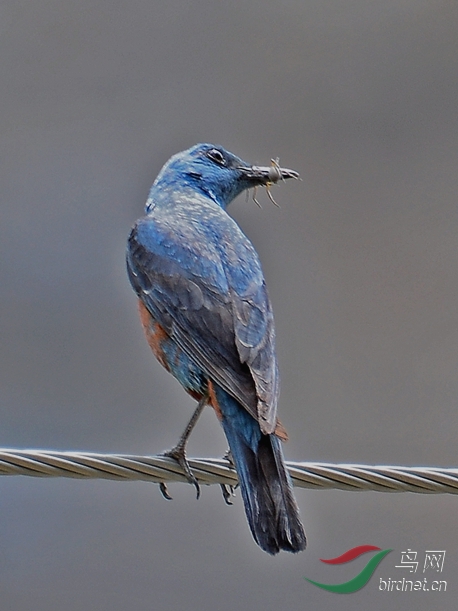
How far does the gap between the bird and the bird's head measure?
0.01m

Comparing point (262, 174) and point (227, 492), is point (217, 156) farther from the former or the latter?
point (227, 492)

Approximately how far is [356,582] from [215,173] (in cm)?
293

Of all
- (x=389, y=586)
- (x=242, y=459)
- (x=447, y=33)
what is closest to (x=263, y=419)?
(x=242, y=459)

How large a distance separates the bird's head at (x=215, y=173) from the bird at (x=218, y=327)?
0.01 meters

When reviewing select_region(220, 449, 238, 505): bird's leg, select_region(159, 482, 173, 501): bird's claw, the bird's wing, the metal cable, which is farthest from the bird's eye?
the metal cable

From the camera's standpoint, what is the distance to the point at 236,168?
5953 mm

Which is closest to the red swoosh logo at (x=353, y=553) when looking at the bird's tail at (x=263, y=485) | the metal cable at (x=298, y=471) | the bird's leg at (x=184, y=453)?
the bird's leg at (x=184, y=453)

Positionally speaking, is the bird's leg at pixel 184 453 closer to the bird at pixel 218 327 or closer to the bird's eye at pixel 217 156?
the bird at pixel 218 327

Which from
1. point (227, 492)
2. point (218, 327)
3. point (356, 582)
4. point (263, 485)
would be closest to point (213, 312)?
point (218, 327)

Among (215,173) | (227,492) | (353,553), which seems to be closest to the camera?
(227,492)

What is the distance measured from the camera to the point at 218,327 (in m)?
4.40

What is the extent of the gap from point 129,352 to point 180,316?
428 cm

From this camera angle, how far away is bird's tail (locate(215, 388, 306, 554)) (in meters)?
3.84

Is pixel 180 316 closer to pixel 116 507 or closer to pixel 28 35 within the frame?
pixel 116 507
